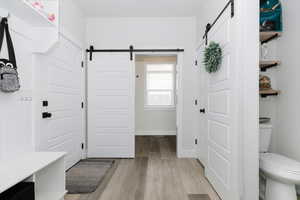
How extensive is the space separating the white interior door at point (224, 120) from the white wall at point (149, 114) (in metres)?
3.52

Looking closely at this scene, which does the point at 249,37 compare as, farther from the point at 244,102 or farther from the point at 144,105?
the point at 144,105

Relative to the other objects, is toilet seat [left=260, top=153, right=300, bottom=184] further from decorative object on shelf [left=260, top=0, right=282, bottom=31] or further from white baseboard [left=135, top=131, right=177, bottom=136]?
white baseboard [left=135, top=131, right=177, bottom=136]

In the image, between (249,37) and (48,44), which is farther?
(48,44)

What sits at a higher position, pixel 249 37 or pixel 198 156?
pixel 249 37

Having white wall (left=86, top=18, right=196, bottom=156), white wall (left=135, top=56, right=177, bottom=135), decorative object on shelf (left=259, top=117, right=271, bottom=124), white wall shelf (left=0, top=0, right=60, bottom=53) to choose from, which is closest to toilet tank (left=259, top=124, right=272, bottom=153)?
decorative object on shelf (left=259, top=117, right=271, bottom=124)

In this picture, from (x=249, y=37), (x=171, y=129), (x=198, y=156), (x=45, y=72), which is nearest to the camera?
(x=249, y=37)

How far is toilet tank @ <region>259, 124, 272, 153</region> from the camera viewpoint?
203cm

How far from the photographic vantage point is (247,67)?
1698 mm

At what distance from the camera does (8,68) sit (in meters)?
1.57

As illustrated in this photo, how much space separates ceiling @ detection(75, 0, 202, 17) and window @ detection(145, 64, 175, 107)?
8.61ft

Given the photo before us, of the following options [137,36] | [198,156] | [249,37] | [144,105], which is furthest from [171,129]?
[249,37]

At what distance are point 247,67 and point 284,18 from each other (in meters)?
0.97

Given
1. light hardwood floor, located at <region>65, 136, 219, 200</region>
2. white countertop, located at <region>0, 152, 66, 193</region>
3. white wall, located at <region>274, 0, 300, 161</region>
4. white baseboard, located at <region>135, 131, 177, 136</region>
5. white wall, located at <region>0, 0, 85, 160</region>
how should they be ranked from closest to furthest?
1. white countertop, located at <region>0, 152, 66, 193</region>
2. white wall, located at <region>0, 0, 85, 160</region>
3. white wall, located at <region>274, 0, 300, 161</region>
4. light hardwood floor, located at <region>65, 136, 219, 200</region>
5. white baseboard, located at <region>135, 131, 177, 136</region>

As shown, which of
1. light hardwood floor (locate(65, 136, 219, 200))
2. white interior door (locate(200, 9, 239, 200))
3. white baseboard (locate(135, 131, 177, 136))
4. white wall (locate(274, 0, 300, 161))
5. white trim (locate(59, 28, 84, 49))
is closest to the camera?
white interior door (locate(200, 9, 239, 200))
